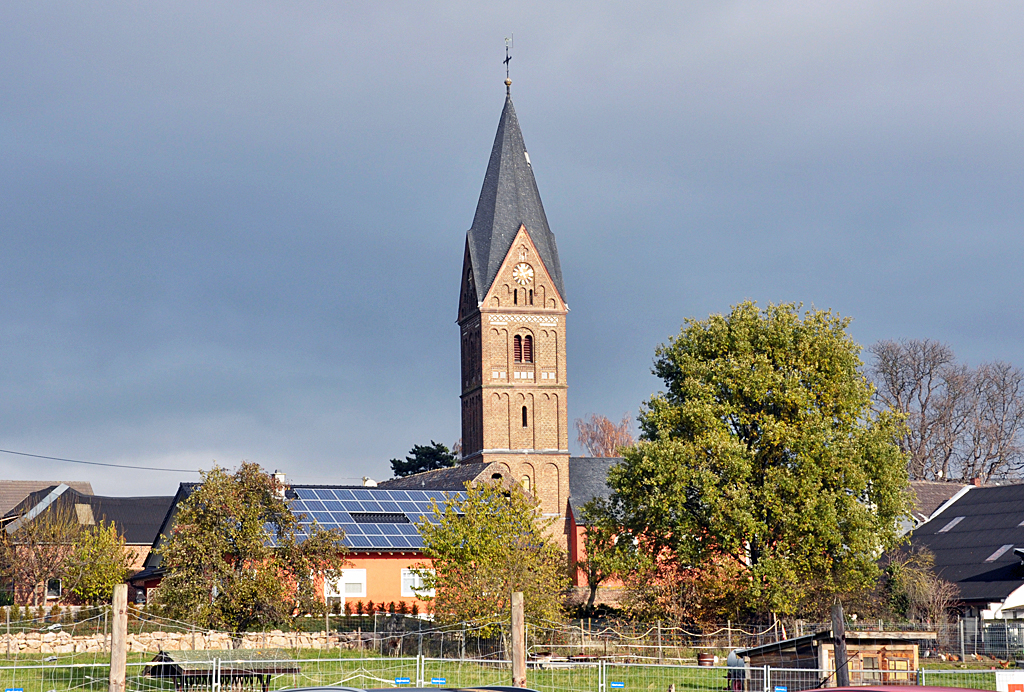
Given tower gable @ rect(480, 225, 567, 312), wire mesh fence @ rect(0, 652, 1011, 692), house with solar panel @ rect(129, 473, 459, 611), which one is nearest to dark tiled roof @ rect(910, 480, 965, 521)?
house with solar panel @ rect(129, 473, 459, 611)

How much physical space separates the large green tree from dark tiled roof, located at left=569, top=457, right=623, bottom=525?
A: 39783 millimetres

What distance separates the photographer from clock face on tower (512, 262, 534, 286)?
8312 cm

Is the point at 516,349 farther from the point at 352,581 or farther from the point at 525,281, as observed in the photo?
the point at 352,581

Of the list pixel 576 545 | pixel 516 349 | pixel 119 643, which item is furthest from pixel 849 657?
pixel 516 349

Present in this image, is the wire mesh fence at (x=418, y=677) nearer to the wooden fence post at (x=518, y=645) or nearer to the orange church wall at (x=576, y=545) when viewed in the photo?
the wooden fence post at (x=518, y=645)

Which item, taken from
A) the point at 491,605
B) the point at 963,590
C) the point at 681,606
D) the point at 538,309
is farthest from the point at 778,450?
the point at 538,309

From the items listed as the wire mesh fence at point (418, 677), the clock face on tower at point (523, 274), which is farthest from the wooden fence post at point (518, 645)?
the clock face on tower at point (523, 274)

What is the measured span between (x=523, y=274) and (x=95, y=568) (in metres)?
37.0

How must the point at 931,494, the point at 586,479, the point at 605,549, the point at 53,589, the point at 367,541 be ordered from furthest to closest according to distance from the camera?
the point at 586,479, the point at 931,494, the point at 53,589, the point at 367,541, the point at 605,549

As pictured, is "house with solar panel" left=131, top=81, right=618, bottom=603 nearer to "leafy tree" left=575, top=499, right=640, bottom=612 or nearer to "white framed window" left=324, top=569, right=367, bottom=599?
"white framed window" left=324, top=569, right=367, bottom=599

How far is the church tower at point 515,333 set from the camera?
8056 cm

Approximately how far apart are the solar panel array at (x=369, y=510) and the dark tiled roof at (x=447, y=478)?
7763 mm

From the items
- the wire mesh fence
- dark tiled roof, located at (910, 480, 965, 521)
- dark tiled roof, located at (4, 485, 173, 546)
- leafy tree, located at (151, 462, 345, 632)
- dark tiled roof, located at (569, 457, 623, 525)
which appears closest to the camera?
the wire mesh fence

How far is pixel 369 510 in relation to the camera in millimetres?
58750
